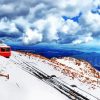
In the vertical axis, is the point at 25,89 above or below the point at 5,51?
below

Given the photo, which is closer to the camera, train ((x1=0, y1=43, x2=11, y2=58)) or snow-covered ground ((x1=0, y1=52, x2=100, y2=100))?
snow-covered ground ((x1=0, y1=52, x2=100, y2=100))

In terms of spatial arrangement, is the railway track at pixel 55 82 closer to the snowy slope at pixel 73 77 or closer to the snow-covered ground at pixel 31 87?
the snow-covered ground at pixel 31 87

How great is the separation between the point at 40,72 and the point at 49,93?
37.8ft

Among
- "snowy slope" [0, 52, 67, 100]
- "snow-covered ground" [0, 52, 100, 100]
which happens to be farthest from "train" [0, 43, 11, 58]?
"snowy slope" [0, 52, 67, 100]

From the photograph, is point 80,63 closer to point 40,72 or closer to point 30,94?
point 40,72

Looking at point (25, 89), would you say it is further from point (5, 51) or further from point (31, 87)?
point (5, 51)

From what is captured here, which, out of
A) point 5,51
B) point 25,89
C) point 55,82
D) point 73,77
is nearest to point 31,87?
point 25,89

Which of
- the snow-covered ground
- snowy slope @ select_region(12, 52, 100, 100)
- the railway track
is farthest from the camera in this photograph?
snowy slope @ select_region(12, 52, 100, 100)

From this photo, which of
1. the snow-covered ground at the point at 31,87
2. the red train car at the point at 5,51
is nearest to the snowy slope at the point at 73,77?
the snow-covered ground at the point at 31,87

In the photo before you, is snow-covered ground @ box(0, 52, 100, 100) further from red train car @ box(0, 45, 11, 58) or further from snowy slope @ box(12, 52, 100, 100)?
red train car @ box(0, 45, 11, 58)

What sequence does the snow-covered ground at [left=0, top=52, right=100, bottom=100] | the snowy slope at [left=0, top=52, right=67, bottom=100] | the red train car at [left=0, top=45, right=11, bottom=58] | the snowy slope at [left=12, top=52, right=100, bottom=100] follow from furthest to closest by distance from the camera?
the red train car at [left=0, top=45, right=11, bottom=58] → the snowy slope at [left=12, top=52, right=100, bottom=100] → the snow-covered ground at [left=0, top=52, right=100, bottom=100] → the snowy slope at [left=0, top=52, right=67, bottom=100]

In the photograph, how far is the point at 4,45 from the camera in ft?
189

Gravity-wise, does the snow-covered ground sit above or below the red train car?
below

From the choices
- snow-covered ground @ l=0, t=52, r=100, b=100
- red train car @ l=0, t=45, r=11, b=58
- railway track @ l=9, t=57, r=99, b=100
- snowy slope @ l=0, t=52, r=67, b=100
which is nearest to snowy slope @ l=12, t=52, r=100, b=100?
snow-covered ground @ l=0, t=52, r=100, b=100
